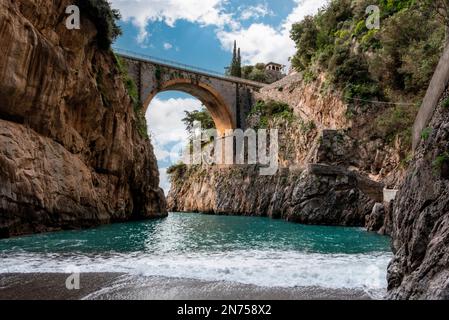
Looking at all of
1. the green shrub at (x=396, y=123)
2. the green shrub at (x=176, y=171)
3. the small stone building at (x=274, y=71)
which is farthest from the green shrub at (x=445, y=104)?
the small stone building at (x=274, y=71)

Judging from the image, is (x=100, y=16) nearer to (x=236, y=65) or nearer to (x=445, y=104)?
(x=445, y=104)

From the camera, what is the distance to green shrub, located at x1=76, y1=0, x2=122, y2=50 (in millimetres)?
19422

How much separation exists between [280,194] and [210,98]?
16586 mm

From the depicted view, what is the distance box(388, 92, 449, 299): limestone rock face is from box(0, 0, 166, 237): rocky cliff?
12.8 m

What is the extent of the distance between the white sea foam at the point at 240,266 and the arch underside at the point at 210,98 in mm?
28233

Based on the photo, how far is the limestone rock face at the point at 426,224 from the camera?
4562 mm

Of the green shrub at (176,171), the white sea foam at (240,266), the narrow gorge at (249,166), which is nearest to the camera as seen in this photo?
the white sea foam at (240,266)

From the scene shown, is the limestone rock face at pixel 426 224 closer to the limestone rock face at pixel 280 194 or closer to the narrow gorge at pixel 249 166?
the narrow gorge at pixel 249 166

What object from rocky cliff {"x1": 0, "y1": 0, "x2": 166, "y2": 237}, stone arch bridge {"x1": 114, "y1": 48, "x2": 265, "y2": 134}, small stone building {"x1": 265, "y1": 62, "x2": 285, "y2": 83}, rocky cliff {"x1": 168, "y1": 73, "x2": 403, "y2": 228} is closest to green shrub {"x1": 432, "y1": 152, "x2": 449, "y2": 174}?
rocky cliff {"x1": 168, "y1": 73, "x2": 403, "y2": 228}

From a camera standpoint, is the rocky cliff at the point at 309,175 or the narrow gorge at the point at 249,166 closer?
the narrow gorge at the point at 249,166

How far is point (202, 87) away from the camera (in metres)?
39.5

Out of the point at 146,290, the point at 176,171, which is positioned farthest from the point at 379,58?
the point at 176,171
